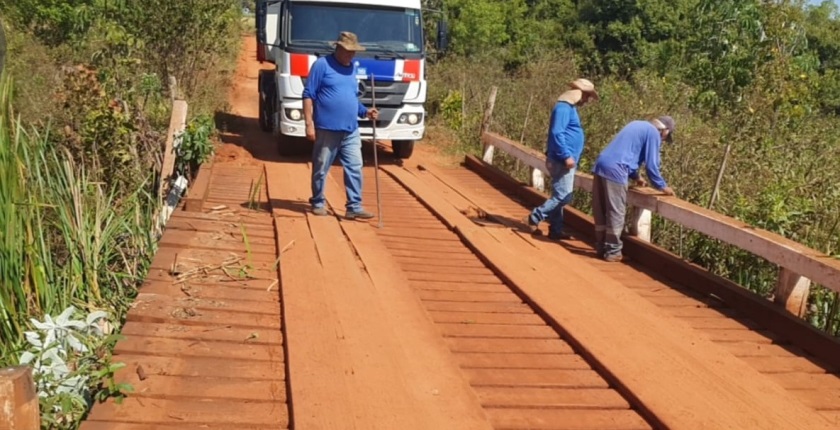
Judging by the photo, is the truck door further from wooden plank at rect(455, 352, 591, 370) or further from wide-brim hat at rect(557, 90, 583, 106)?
wooden plank at rect(455, 352, 591, 370)

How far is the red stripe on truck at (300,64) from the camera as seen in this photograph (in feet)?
38.0

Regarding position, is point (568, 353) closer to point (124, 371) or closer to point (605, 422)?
point (605, 422)

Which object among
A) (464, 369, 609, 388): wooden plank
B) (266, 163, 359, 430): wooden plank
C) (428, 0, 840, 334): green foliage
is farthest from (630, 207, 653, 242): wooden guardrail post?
(464, 369, 609, 388): wooden plank

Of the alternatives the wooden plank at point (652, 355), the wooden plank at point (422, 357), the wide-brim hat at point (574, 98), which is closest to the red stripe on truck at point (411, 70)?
the wide-brim hat at point (574, 98)

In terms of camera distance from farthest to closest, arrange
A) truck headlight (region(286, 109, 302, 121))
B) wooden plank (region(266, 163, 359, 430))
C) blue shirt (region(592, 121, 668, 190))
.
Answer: truck headlight (region(286, 109, 302, 121)) < blue shirt (region(592, 121, 668, 190)) < wooden plank (region(266, 163, 359, 430))

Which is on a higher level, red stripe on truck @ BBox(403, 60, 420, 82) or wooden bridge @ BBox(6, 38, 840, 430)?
red stripe on truck @ BBox(403, 60, 420, 82)

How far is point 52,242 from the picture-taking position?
21.6ft

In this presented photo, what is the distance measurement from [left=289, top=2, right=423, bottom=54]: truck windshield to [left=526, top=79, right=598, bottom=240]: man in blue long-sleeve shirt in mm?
4701

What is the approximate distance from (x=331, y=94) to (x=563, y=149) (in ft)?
7.19

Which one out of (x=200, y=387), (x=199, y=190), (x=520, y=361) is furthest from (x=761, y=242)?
(x=199, y=190)

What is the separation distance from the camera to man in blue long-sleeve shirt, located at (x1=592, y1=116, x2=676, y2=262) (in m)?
7.08

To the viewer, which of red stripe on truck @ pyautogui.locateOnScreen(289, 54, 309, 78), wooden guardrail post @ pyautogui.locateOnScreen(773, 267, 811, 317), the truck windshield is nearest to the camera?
wooden guardrail post @ pyautogui.locateOnScreen(773, 267, 811, 317)

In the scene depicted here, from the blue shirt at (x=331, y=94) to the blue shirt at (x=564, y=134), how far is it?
1.84 m

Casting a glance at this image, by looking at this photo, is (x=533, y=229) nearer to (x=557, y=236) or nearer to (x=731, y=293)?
(x=557, y=236)
